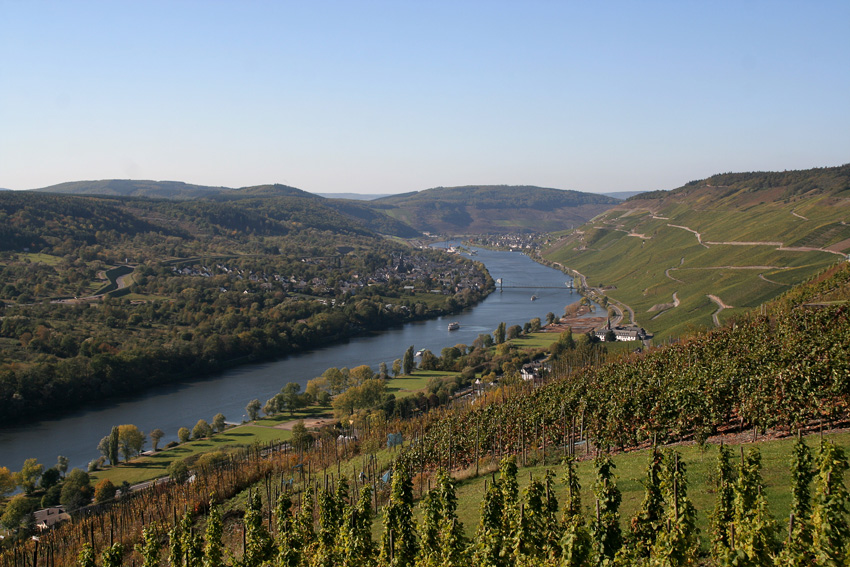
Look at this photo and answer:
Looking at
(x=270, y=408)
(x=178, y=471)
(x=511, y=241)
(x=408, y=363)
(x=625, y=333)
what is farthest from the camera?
(x=511, y=241)

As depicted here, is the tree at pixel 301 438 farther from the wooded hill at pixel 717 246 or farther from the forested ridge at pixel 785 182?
the forested ridge at pixel 785 182

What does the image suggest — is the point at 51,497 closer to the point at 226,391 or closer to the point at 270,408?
the point at 270,408

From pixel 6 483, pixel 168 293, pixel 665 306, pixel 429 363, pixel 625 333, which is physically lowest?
pixel 6 483

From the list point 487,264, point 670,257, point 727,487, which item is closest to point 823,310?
point 727,487

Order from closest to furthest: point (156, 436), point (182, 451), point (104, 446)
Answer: point (104, 446)
point (182, 451)
point (156, 436)

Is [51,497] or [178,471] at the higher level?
[178,471]

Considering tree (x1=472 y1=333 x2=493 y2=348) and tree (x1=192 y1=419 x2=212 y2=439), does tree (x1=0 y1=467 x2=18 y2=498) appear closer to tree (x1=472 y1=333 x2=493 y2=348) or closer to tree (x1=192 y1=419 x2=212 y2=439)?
tree (x1=192 y1=419 x2=212 y2=439)

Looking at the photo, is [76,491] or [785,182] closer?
[76,491]

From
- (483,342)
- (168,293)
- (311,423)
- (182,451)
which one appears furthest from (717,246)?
(168,293)
